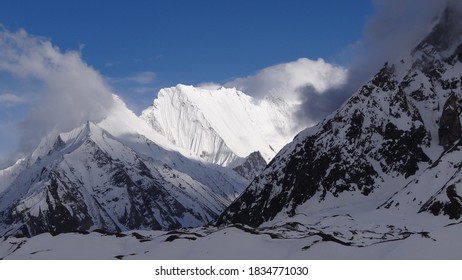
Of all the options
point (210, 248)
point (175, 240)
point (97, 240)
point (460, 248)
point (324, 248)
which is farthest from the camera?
point (97, 240)

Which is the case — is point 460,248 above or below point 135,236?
below

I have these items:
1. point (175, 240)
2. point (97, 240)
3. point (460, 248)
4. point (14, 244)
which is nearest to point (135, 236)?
point (97, 240)

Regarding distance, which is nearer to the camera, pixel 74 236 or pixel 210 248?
pixel 210 248

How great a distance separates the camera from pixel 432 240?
227 ft

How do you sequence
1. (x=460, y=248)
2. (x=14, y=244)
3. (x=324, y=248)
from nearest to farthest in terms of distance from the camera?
(x=460, y=248) < (x=324, y=248) < (x=14, y=244)

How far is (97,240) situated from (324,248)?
4313cm

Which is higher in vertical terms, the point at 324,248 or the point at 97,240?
the point at 97,240

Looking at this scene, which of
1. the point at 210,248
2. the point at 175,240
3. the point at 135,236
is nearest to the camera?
the point at 210,248
